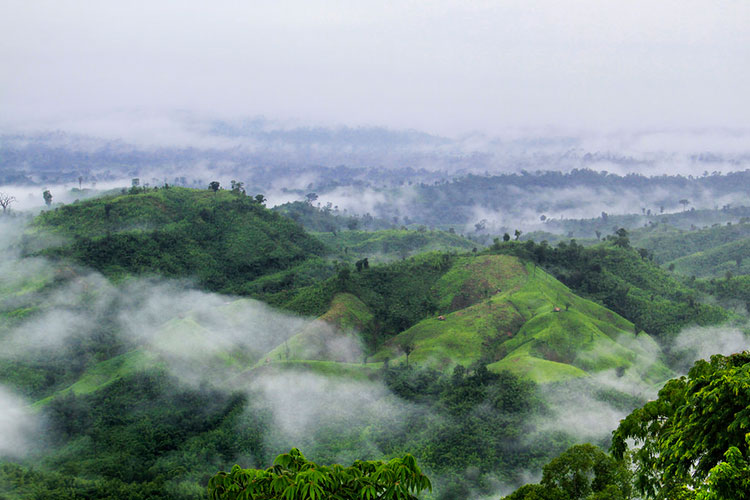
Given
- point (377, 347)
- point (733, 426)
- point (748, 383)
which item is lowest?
point (377, 347)

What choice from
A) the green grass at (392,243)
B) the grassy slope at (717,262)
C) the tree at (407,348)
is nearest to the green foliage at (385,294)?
the tree at (407,348)

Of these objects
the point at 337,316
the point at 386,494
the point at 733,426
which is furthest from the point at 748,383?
the point at 337,316

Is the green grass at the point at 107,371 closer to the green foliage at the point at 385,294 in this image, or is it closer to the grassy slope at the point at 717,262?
the green foliage at the point at 385,294

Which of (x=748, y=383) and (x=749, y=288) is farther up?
(x=748, y=383)

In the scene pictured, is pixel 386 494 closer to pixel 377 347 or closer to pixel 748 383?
pixel 748 383

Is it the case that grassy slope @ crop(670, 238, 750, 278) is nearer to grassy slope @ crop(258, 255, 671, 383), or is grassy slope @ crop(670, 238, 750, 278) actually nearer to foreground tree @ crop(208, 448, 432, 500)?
grassy slope @ crop(258, 255, 671, 383)

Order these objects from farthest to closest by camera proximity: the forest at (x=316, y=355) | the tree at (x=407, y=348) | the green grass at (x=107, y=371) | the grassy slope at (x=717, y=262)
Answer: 1. the grassy slope at (x=717, y=262)
2. the tree at (x=407, y=348)
3. the green grass at (x=107, y=371)
4. the forest at (x=316, y=355)
